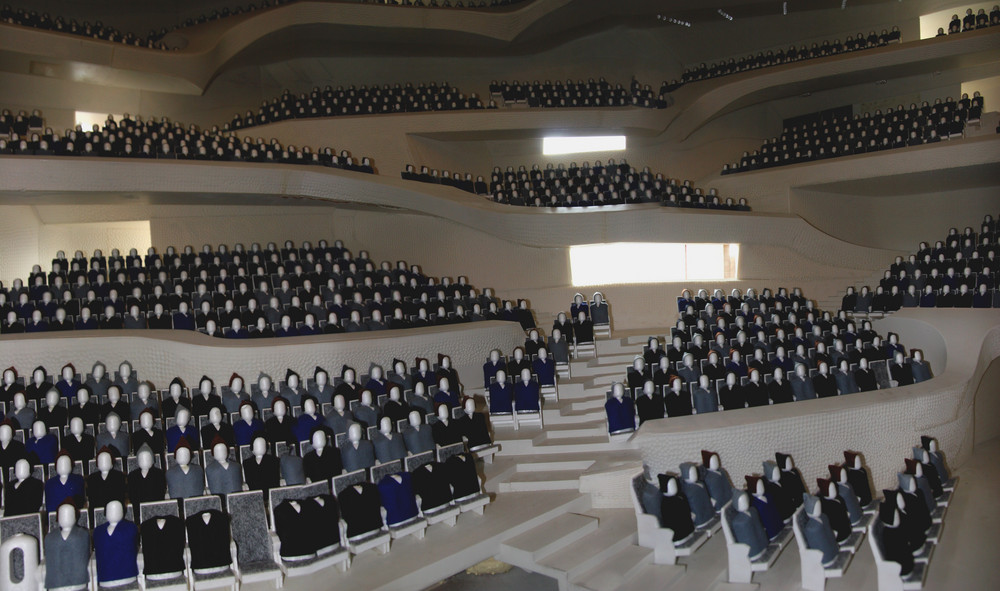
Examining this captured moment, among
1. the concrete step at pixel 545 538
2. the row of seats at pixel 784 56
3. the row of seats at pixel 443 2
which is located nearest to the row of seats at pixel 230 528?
the concrete step at pixel 545 538

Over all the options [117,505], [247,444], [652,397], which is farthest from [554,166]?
[117,505]

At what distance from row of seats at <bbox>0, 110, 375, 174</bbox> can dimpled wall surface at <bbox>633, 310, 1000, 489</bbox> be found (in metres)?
9.06

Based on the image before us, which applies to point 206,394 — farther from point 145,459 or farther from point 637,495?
point 637,495

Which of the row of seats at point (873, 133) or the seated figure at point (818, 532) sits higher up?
the row of seats at point (873, 133)

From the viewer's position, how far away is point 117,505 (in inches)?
210

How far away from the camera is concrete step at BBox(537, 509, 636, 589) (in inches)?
244

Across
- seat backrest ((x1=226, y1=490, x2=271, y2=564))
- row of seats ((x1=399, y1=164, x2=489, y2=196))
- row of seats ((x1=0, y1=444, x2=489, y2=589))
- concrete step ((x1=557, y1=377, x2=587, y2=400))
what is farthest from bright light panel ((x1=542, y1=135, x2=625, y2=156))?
seat backrest ((x1=226, y1=490, x2=271, y2=564))

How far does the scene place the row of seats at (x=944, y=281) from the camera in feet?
36.3

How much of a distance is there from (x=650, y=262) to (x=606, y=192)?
1.57 m

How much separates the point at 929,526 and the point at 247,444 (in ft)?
19.6

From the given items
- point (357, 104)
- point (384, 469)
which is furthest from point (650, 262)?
point (384, 469)

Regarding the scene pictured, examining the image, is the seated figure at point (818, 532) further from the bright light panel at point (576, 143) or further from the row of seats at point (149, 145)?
the bright light panel at point (576, 143)

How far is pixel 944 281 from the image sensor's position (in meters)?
11.6

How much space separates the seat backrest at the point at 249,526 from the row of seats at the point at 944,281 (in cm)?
989
